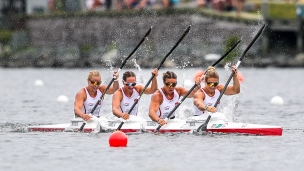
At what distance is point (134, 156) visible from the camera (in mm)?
21969

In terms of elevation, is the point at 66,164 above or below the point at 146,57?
below

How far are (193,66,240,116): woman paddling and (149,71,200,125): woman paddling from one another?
1.20ft

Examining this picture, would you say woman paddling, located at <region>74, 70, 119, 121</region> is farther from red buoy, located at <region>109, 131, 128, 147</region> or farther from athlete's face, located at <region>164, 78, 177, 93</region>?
red buoy, located at <region>109, 131, 128, 147</region>

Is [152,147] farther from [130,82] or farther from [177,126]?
[130,82]

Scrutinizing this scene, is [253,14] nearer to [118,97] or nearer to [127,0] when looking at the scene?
[127,0]

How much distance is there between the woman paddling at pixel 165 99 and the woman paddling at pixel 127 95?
0.44m

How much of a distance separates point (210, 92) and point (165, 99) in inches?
40.7

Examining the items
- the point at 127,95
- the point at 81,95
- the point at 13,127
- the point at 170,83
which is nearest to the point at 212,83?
the point at 170,83

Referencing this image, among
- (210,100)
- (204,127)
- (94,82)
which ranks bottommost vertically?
(204,127)

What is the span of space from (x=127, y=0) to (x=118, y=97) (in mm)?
44164

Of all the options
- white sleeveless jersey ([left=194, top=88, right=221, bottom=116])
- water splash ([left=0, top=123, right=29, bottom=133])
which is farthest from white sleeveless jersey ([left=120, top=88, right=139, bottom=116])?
water splash ([left=0, top=123, right=29, bottom=133])

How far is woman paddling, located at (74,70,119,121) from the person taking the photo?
25.8m

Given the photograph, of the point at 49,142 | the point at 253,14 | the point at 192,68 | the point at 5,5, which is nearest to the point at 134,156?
the point at 49,142

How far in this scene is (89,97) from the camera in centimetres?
2623
